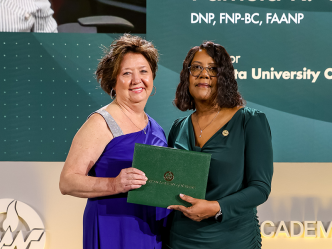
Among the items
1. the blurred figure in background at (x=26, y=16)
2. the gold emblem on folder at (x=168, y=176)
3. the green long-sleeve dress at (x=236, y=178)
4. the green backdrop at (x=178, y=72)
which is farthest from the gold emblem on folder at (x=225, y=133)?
the blurred figure in background at (x=26, y=16)

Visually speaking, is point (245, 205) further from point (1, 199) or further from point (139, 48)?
point (1, 199)

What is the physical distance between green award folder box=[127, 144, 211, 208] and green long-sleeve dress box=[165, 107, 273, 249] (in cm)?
18

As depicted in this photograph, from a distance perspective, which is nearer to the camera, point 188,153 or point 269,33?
point 188,153

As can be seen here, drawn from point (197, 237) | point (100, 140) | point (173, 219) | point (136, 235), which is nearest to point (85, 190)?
point (100, 140)

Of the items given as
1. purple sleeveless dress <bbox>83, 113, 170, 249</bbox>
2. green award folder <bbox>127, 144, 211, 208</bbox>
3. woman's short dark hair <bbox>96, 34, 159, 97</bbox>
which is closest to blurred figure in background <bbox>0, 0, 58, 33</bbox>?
woman's short dark hair <bbox>96, 34, 159, 97</bbox>

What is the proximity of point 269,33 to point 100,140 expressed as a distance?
7.96 ft

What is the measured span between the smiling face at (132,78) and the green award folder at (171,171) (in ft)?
1.65

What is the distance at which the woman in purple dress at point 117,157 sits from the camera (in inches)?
67.2

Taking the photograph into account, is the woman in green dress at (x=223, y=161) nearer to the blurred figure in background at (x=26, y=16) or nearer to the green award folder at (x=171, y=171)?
the green award folder at (x=171, y=171)

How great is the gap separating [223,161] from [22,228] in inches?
114

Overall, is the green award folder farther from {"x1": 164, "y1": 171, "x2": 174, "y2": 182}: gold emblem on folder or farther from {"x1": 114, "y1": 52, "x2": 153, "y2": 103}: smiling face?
{"x1": 114, "y1": 52, "x2": 153, "y2": 103}: smiling face

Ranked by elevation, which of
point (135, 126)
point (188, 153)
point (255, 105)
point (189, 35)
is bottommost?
point (188, 153)

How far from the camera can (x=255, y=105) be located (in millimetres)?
3387

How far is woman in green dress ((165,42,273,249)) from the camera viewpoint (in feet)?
5.28
